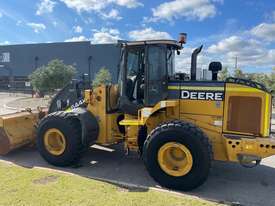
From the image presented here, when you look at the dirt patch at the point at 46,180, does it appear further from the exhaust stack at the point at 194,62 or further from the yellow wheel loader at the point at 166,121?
the exhaust stack at the point at 194,62

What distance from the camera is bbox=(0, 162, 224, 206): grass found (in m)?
4.87

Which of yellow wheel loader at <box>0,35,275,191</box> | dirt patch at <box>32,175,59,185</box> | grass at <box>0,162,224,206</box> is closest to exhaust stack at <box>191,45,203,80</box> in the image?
yellow wheel loader at <box>0,35,275,191</box>

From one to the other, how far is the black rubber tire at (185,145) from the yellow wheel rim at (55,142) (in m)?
2.09

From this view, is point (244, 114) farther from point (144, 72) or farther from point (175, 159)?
point (144, 72)

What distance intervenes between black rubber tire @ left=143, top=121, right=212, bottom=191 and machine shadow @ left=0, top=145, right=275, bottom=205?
24 centimetres

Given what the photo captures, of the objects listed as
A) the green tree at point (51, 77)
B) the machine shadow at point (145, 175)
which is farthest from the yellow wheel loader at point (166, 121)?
the green tree at point (51, 77)

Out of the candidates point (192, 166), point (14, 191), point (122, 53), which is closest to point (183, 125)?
point (192, 166)

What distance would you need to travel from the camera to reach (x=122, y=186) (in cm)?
561

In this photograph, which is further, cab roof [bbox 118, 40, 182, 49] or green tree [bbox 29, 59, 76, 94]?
green tree [bbox 29, 59, 76, 94]

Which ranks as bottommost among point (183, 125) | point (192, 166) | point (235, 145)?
point (192, 166)

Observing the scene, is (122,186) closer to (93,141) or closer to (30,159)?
(93,141)

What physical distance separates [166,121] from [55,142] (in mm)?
2663

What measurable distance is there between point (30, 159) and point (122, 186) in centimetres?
290

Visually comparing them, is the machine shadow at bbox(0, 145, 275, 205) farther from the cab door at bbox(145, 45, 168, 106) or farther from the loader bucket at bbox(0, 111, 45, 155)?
the cab door at bbox(145, 45, 168, 106)
